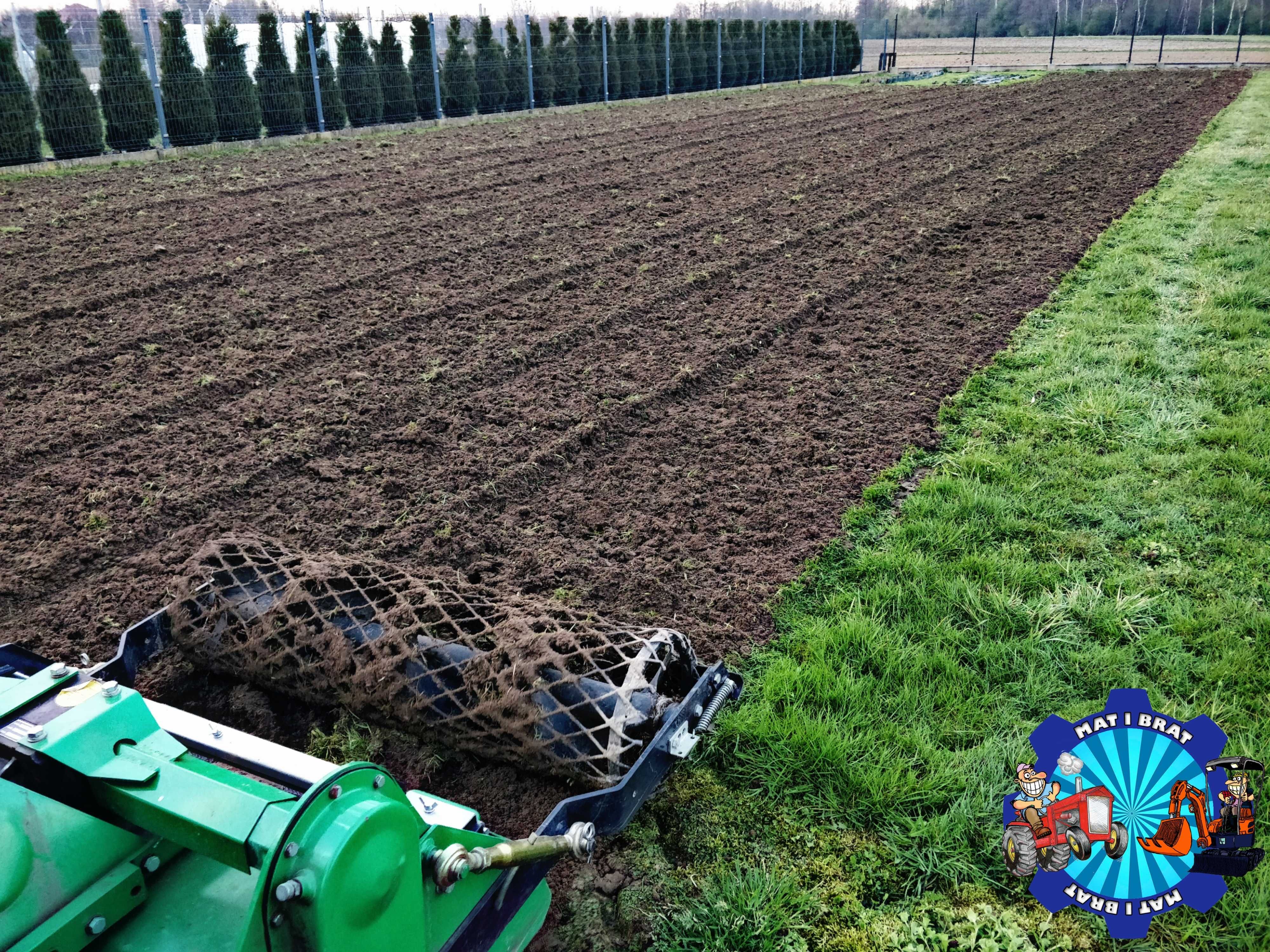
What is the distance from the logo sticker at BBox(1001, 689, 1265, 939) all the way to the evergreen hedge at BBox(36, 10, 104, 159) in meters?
15.4

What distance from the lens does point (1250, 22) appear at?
163 ft

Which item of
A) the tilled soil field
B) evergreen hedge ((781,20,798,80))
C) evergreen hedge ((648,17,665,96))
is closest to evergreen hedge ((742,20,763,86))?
evergreen hedge ((781,20,798,80))

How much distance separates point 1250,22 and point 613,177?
5509cm

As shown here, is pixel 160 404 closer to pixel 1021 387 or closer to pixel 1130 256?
pixel 1021 387

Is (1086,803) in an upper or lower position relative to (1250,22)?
lower

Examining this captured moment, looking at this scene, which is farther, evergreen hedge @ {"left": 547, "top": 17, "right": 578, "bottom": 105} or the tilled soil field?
evergreen hedge @ {"left": 547, "top": 17, "right": 578, "bottom": 105}

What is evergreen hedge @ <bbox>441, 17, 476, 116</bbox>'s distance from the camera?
19703mm

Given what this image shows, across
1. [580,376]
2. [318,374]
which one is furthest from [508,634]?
[318,374]

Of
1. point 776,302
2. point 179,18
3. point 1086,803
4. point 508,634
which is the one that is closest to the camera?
point 1086,803

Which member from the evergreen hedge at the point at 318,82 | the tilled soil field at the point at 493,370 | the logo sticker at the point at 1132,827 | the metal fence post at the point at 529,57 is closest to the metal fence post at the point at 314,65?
the evergreen hedge at the point at 318,82

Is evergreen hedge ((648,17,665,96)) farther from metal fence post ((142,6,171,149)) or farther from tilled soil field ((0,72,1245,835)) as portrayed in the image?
tilled soil field ((0,72,1245,835))

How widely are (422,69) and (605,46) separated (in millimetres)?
6379

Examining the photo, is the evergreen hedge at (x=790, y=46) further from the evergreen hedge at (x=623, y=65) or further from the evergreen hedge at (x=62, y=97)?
the evergreen hedge at (x=62, y=97)

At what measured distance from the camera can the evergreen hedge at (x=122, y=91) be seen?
13953 mm
